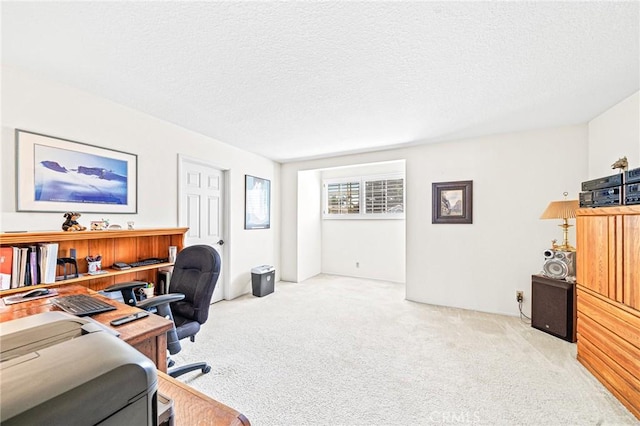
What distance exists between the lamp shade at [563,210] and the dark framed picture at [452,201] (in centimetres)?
86

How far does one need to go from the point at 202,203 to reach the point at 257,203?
103 centimetres

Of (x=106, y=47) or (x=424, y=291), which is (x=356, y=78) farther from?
(x=424, y=291)

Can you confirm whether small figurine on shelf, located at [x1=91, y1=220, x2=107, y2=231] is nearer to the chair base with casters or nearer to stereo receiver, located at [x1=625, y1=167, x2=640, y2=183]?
the chair base with casters

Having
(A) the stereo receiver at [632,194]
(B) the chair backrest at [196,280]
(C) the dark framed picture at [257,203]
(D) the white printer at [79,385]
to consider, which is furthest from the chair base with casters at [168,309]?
(A) the stereo receiver at [632,194]

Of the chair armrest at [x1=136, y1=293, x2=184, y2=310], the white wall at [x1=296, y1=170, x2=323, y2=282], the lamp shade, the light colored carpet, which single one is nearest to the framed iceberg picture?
the chair armrest at [x1=136, y1=293, x2=184, y2=310]

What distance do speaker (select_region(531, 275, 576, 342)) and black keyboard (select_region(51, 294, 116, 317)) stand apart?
12.4 ft

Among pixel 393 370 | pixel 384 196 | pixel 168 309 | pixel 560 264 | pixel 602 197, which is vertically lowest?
pixel 393 370

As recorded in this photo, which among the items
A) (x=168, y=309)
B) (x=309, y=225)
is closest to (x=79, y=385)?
(x=168, y=309)

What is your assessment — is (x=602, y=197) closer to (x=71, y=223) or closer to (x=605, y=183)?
(x=605, y=183)

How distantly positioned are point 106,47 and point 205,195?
7.03ft

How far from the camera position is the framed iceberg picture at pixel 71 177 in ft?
6.47

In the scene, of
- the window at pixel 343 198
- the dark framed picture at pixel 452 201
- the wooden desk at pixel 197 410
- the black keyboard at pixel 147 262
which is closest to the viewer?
the wooden desk at pixel 197 410

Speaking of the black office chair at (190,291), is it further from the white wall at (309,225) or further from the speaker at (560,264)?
the speaker at (560,264)

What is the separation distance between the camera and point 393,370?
2.12m
